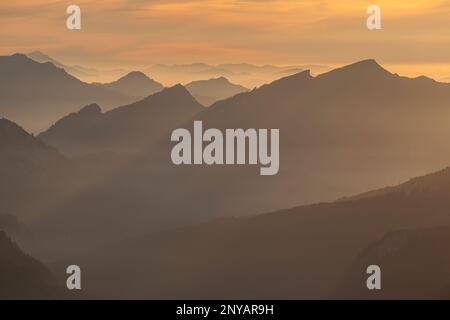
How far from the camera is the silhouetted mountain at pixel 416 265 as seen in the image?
16405 centimetres

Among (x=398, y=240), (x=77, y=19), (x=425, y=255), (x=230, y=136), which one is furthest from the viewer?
(x=398, y=240)

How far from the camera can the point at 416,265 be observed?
179 metres

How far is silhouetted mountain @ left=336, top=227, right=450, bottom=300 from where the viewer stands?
164050 mm

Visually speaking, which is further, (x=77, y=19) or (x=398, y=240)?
(x=398, y=240)

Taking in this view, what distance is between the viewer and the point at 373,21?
75438mm
